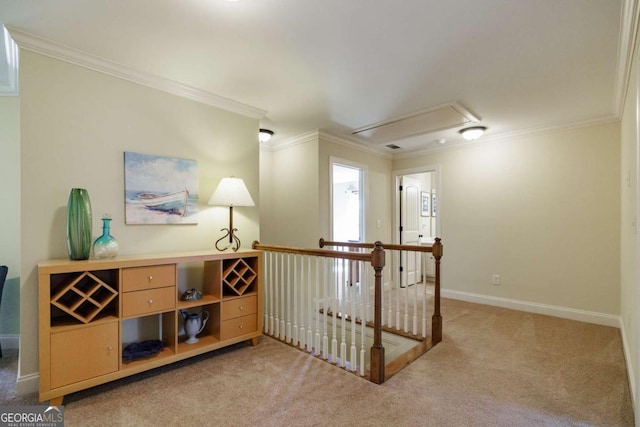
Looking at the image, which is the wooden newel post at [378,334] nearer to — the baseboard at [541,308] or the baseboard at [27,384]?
the baseboard at [27,384]

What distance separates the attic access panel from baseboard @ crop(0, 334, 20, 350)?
4.15 metres

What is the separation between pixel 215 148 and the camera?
3.04 metres

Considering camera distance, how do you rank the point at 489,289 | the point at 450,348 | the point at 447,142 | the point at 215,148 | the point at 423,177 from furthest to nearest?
the point at 423,177 → the point at 447,142 → the point at 489,289 → the point at 215,148 → the point at 450,348

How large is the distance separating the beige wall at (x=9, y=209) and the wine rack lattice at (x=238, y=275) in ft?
6.47

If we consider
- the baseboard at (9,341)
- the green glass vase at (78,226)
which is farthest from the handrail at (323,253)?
the baseboard at (9,341)

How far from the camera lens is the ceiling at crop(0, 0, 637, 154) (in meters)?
1.78

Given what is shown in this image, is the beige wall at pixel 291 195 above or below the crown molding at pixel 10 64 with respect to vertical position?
below

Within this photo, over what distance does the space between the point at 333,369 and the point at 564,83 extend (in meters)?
3.17

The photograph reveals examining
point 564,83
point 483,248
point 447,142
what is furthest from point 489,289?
point 564,83

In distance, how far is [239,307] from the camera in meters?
2.74

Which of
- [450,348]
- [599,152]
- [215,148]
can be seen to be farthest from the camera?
[599,152]

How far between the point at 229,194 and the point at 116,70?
4.27ft

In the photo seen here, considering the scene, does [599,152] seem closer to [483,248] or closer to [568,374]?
[483,248]

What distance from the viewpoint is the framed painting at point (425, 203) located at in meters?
5.99
